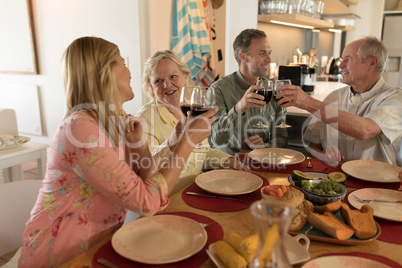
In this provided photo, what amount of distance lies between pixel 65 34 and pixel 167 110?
2.30m

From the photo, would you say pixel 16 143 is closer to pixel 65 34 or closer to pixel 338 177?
pixel 65 34

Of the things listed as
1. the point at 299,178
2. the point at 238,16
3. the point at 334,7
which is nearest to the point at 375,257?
the point at 299,178

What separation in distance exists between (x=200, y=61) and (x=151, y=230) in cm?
237

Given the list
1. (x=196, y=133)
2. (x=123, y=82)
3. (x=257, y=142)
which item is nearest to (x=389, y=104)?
(x=257, y=142)

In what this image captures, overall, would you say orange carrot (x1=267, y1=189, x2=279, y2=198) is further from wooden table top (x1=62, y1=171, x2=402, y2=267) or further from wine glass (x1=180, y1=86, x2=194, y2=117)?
wine glass (x1=180, y1=86, x2=194, y2=117)

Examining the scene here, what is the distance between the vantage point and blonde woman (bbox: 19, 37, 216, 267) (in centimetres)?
98

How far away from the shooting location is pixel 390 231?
37.8 inches

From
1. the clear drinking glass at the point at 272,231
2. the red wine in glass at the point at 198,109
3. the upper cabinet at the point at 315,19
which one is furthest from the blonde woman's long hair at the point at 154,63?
the upper cabinet at the point at 315,19

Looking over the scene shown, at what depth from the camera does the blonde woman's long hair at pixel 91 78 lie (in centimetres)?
106

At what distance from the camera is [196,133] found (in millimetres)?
1168

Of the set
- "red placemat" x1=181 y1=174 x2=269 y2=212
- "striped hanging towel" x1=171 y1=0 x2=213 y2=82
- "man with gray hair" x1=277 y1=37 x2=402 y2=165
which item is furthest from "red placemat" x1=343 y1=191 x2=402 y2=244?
"striped hanging towel" x1=171 y1=0 x2=213 y2=82

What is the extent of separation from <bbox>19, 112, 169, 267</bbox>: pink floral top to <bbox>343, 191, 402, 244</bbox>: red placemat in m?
0.63

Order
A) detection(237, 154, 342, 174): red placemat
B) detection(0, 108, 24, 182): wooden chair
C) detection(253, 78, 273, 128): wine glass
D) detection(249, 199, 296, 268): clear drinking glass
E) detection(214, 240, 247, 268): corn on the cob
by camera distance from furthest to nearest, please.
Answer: detection(0, 108, 24, 182): wooden chair < detection(253, 78, 273, 128): wine glass < detection(237, 154, 342, 174): red placemat < detection(214, 240, 247, 268): corn on the cob < detection(249, 199, 296, 268): clear drinking glass

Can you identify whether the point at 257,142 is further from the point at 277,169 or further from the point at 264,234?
the point at 264,234
